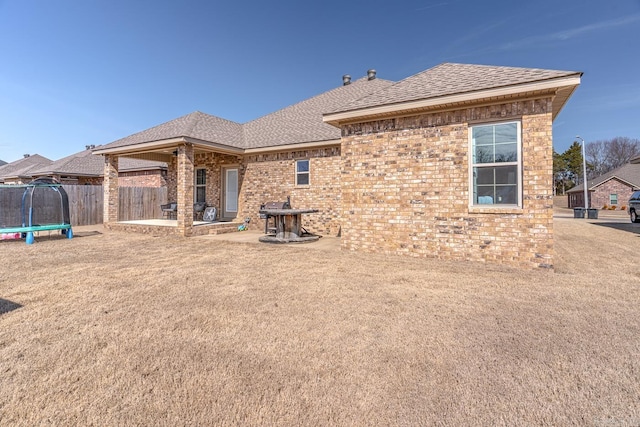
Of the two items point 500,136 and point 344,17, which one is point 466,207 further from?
point 344,17

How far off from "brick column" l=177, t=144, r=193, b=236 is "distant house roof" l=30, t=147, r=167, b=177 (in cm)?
875

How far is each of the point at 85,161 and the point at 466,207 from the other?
25194mm

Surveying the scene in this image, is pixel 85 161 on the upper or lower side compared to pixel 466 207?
upper

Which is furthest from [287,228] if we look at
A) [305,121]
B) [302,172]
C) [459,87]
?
[459,87]

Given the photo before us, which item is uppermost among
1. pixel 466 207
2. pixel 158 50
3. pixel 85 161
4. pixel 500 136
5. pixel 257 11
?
pixel 257 11

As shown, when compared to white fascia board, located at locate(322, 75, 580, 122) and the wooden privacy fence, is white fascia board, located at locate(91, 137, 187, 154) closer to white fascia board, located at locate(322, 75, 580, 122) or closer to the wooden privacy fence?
the wooden privacy fence

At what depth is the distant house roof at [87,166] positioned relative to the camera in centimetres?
1847

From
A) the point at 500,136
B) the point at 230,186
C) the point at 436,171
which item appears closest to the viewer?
the point at 500,136

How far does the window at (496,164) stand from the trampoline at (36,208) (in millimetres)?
12669

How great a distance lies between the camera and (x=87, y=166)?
802 inches

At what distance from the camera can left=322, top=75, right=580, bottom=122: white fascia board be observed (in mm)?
5242

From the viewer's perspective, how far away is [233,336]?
114 inches

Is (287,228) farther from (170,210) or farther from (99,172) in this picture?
(99,172)

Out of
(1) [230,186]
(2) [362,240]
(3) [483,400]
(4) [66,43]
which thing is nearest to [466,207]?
(2) [362,240]
